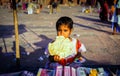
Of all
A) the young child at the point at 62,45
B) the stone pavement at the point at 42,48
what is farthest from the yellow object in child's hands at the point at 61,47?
the stone pavement at the point at 42,48

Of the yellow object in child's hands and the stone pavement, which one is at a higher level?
the yellow object in child's hands

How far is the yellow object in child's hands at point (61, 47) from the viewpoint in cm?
333

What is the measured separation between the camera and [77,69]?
3.16 m

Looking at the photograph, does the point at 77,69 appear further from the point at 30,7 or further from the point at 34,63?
the point at 30,7

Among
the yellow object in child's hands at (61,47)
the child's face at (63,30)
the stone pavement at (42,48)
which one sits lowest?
the stone pavement at (42,48)

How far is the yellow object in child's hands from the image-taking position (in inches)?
131

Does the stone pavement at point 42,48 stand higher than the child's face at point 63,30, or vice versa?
the child's face at point 63,30

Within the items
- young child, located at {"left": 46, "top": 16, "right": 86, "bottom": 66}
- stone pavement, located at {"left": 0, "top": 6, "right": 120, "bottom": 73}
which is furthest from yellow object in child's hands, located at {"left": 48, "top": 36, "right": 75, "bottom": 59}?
stone pavement, located at {"left": 0, "top": 6, "right": 120, "bottom": 73}

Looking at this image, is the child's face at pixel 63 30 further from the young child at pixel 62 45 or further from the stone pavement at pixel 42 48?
the stone pavement at pixel 42 48

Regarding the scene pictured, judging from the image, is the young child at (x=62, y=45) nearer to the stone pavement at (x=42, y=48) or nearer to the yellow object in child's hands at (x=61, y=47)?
the yellow object in child's hands at (x=61, y=47)

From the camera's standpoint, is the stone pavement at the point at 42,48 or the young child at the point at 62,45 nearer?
the young child at the point at 62,45

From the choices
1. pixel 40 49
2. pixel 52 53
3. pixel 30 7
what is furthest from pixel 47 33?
pixel 30 7

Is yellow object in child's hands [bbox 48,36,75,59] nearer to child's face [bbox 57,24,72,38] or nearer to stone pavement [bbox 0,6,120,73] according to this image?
child's face [bbox 57,24,72,38]

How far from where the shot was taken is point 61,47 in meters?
3.33
